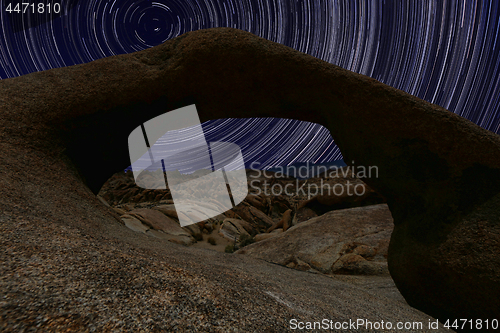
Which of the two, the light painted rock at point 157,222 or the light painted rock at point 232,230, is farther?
the light painted rock at point 232,230

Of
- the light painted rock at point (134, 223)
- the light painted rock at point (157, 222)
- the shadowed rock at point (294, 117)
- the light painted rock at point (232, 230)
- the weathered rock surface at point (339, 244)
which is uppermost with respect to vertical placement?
the shadowed rock at point (294, 117)

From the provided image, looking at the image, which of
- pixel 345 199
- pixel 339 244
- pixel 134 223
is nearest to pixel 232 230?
pixel 134 223

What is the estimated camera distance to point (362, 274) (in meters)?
5.21

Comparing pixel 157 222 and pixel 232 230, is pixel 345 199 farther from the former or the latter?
pixel 157 222

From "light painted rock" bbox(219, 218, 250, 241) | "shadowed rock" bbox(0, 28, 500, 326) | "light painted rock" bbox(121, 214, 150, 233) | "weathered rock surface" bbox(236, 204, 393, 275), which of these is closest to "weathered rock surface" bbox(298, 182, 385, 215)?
"light painted rock" bbox(219, 218, 250, 241)

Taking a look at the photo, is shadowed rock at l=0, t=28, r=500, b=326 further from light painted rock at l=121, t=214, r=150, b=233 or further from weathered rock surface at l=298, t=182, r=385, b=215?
weathered rock surface at l=298, t=182, r=385, b=215

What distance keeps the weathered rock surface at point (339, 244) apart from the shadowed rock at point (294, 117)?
1.65 meters

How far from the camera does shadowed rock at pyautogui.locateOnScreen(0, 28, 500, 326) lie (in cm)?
289

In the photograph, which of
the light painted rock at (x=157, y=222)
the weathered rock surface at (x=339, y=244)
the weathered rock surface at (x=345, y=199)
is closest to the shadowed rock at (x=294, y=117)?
the weathered rock surface at (x=339, y=244)

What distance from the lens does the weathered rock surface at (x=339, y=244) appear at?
5.54 m

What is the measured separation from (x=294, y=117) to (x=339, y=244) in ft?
12.6

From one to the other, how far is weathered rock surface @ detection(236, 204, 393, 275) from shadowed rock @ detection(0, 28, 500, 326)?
1.65 m

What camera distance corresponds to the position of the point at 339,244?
6543 millimetres

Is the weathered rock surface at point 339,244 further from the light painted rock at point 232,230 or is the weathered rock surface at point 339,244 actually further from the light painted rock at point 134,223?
the light painted rock at point 232,230
